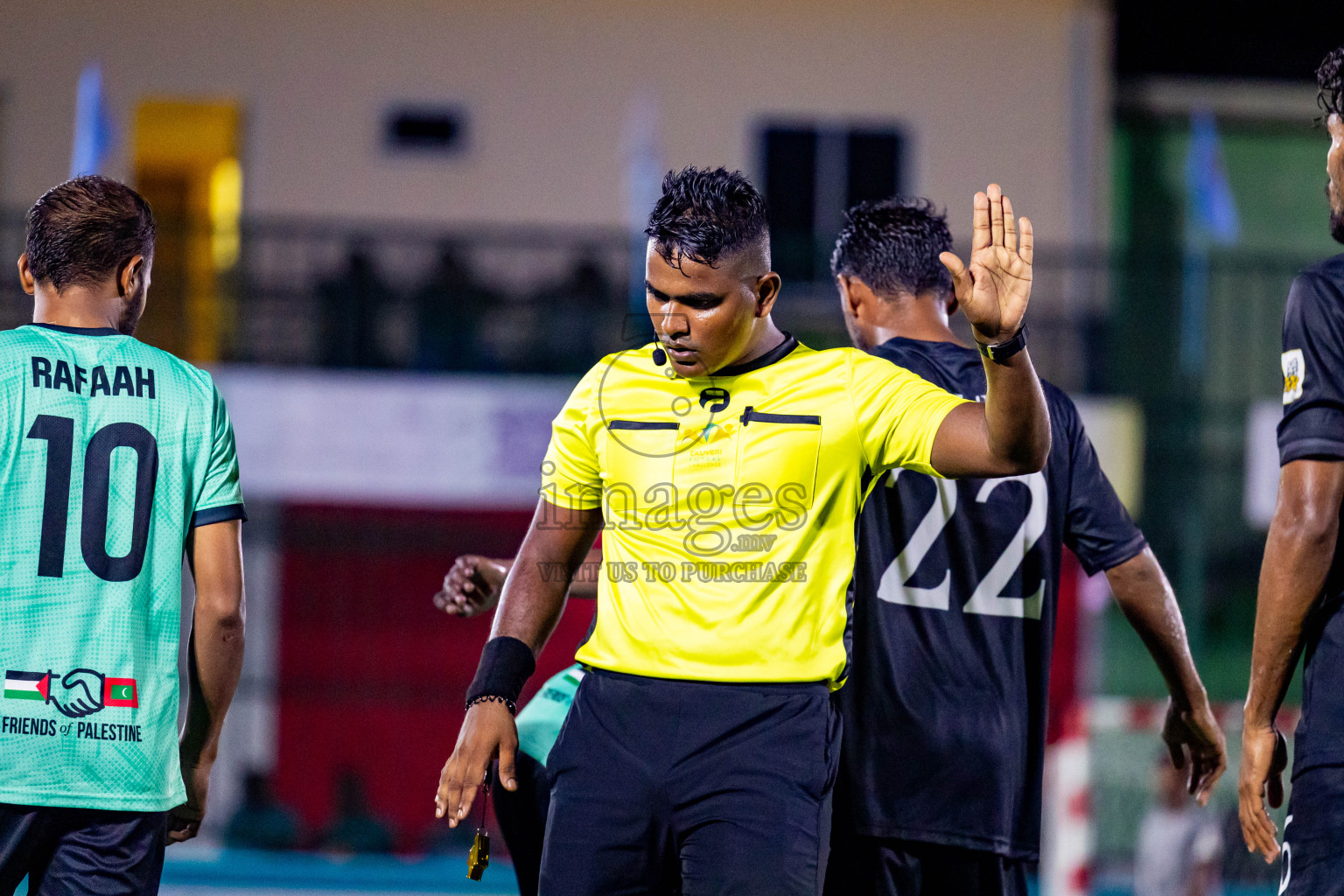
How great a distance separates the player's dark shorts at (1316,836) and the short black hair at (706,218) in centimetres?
158

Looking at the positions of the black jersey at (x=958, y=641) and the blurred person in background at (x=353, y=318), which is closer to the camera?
the black jersey at (x=958, y=641)

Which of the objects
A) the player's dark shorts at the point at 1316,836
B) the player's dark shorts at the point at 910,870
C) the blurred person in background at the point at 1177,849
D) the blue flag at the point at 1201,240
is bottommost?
the blurred person in background at the point at 1177,849

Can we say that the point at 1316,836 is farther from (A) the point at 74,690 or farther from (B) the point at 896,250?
(A) the point at 74,690

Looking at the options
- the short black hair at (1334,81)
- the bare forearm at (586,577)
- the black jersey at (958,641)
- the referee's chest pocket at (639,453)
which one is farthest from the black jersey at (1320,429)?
the bare forearm at (586,577)

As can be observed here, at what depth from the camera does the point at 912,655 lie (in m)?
3.82

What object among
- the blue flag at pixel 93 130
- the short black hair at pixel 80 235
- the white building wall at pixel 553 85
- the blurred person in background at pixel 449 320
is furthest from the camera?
the white building wall at pixel 553 85

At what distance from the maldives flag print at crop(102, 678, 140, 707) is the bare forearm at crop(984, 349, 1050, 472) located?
6.07ft

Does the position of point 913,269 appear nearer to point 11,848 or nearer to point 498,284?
point 11,848

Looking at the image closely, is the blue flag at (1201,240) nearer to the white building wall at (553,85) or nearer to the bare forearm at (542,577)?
the white building wall at (553,85)

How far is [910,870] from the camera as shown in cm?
381

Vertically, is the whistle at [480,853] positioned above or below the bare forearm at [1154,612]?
below

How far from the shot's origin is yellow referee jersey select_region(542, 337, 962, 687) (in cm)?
315

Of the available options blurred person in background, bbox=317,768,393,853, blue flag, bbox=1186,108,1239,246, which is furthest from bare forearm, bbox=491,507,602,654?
blue flag, bbox=1186,108,1239,246

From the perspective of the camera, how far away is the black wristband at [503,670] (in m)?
3.31
